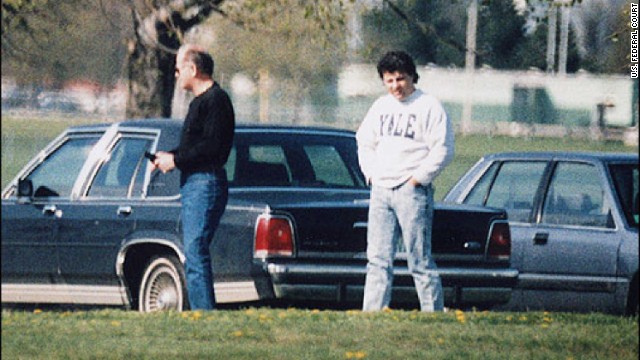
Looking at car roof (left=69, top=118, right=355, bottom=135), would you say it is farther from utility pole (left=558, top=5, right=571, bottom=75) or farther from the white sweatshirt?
utility pole (left=558, top=5, right=571, bottom=75)

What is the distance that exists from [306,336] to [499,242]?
3.00 metres

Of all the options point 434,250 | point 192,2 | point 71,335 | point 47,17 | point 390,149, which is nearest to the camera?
point 71,335

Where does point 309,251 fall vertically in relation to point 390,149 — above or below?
below

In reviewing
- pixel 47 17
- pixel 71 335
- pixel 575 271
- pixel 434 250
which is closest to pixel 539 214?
pixel 575 271

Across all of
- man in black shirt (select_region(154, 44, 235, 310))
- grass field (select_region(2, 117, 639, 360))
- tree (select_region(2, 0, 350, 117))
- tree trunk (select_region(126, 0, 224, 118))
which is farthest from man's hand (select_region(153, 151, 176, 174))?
tree trunk (select_region(126, 0, 224, 118))

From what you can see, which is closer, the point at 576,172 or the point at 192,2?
the point at 576,172

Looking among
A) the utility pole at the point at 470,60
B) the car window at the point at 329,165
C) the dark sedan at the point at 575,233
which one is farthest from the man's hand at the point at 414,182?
the utility pole at the point at 470,60

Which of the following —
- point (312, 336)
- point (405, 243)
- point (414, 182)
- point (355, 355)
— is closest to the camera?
point (355, 355)

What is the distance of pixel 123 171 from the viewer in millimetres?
11609

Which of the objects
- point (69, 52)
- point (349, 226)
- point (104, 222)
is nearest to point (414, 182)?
point (349, 226)

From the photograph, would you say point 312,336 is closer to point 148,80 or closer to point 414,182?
point 414,182

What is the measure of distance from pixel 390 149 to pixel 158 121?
2397 mm

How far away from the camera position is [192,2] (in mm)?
19422

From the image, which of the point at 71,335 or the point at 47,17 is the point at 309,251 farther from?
the point at 47,17
